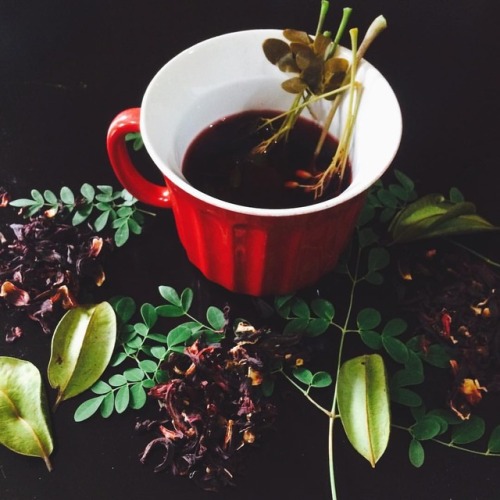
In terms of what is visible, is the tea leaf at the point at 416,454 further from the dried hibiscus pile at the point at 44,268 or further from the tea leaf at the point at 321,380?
the dried hibiscus pile at the point at 44,268

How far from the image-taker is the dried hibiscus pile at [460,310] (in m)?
0.58

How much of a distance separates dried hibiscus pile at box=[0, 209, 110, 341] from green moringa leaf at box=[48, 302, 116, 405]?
0.02m

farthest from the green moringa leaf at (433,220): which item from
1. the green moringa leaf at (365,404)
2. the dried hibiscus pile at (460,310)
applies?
the green moringa leaf at (365,404)

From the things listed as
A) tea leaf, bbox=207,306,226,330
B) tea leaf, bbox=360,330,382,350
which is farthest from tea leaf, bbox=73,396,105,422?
tea leaf, bbox=360,330,382,350

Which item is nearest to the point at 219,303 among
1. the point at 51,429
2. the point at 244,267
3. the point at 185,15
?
the point at 244,267

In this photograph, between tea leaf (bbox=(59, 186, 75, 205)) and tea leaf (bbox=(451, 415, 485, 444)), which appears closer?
tea leaf (bbox=(451, 415, 485, 444))

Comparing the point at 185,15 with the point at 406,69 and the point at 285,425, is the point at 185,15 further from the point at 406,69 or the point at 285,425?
the point at 285,425

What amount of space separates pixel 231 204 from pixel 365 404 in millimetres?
188

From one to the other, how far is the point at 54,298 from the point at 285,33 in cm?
28

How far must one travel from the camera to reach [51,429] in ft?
1.82

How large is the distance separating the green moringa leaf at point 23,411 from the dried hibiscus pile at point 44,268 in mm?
36

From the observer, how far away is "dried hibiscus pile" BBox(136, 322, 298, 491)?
540 mm

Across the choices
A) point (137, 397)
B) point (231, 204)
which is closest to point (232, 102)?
point (231, 204)

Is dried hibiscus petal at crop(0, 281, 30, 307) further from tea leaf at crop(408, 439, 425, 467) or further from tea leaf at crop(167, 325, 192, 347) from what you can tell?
tea leaf at crop(408, 439, 425, 467)
